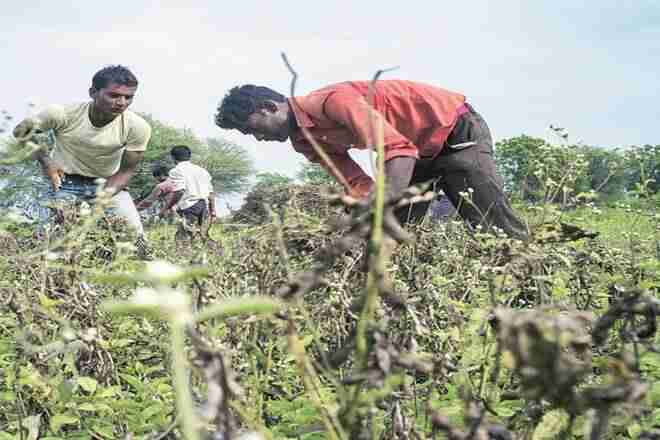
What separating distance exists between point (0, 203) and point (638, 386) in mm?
1801

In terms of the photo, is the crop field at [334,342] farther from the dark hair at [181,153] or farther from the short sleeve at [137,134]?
the dark hair at [181,153]

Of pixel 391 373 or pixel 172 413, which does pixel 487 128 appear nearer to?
pixel 172 413

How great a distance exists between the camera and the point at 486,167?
4082 mm

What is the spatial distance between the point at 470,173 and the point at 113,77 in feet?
7.89

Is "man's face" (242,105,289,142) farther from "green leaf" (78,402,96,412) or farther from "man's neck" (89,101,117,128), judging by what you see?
"green leaf" (78,402,96,412)

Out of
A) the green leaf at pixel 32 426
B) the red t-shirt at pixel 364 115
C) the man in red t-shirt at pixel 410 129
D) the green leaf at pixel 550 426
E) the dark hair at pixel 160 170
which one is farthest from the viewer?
the dark hair at pixel 160 170

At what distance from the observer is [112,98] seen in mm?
4980

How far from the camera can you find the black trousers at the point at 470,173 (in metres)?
3.96

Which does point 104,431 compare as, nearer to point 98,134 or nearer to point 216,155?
point 98,134

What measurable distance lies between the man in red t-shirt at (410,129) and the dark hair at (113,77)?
1102 millimetres

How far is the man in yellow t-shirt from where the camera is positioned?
4.99m

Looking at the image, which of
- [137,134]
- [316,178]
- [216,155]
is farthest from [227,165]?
[137,134]

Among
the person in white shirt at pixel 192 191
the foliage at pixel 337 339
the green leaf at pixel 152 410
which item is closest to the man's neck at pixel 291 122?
the foliage at pixel 337 339

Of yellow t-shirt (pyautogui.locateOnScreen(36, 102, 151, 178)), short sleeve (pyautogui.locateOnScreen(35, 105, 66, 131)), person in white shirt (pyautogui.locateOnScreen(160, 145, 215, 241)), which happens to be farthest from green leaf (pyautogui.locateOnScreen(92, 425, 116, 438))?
person in white shirt (pyautogui.locateOnScreen(160, 145, 215, 241))
